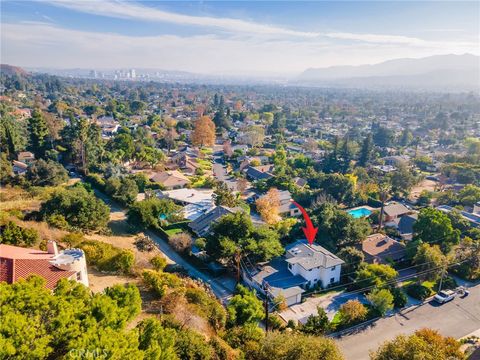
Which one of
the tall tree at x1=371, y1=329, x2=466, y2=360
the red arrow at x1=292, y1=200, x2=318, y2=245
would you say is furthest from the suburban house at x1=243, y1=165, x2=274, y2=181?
the tall tree at x1=371, y1=329, x2=466, y2=360

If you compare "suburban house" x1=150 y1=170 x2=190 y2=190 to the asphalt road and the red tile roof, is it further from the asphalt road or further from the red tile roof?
the asphalt road

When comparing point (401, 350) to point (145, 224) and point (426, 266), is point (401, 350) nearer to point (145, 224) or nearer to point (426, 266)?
point (426, 266)

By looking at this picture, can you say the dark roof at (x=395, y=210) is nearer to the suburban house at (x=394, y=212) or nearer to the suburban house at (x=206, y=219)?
the suburban house at (x=394, y=212)

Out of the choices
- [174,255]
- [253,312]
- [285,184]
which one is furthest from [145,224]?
[285,184]

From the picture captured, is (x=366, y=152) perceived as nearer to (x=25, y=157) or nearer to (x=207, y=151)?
(x=207, y=151)

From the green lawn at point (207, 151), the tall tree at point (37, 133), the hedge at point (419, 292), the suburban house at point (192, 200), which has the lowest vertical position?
the hedge at point (419, 292)

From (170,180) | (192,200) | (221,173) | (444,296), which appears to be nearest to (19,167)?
(170,180)

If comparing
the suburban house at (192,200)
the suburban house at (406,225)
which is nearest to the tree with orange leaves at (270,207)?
the suburban house at (192,200)
